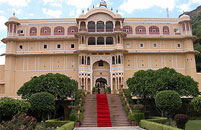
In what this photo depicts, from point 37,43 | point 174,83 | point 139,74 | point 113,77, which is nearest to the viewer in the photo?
point 174,83

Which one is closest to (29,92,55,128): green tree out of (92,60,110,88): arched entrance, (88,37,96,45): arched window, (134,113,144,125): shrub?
(134,113,144,125): shrub

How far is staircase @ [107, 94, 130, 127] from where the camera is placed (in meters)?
20.3

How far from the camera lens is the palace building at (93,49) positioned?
33875 mm

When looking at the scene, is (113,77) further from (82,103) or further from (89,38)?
(82,103)

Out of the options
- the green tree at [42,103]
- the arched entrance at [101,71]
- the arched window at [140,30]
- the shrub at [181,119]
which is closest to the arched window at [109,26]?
the arched window at [140,30]

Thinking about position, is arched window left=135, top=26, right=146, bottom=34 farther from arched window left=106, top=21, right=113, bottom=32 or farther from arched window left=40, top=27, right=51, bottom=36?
arched window left=40, top=27, right=51, bottom=36

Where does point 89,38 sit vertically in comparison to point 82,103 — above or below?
above

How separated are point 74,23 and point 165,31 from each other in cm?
1561

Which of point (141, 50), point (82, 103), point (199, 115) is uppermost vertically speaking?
point (141, 50)

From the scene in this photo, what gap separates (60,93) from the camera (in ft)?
77.5

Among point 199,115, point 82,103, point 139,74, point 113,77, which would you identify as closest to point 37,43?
point 113,77

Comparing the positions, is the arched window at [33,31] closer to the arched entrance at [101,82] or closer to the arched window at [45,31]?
the arched window at [45,31]

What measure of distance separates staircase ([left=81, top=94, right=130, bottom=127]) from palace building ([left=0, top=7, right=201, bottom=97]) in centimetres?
698

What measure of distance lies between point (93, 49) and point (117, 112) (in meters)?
14.1
